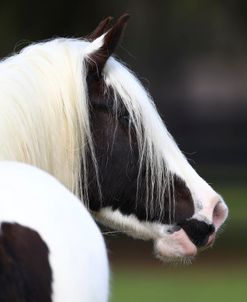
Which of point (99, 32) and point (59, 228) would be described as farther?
point (99, 32)

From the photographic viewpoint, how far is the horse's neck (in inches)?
159

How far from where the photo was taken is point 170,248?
4.43 m

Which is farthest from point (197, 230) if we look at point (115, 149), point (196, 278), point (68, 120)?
point (196, 278)

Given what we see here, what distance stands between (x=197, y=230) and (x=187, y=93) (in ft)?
67.2

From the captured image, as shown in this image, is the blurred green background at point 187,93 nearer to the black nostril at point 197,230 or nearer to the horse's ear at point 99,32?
Answer: the horse's ear at point 99,32

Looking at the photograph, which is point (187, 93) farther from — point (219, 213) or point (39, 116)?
point (39, 116)

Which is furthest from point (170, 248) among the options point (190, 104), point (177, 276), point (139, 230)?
point (190, 104)

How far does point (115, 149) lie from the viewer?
4.39 metres

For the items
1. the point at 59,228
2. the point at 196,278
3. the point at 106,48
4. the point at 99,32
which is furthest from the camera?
the point at 196,278

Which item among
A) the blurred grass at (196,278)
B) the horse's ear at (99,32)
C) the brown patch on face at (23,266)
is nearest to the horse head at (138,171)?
the horse's ear at (99,32)

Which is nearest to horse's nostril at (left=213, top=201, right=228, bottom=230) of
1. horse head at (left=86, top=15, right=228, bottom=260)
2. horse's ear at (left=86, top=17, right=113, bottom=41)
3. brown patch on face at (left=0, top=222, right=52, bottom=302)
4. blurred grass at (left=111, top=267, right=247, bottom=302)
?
horse head at (left=86, top=15, right=228, bottom=260)

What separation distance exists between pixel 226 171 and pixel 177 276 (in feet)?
25.5

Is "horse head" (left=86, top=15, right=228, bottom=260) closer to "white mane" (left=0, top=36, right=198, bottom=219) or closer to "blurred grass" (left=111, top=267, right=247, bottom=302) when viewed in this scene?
"white mane" (left=0, top=36, right=198, bottom=219)

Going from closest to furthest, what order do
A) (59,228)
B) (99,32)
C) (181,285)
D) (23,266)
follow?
(23,266) < (59,228) < (99,32) < (181,285)
